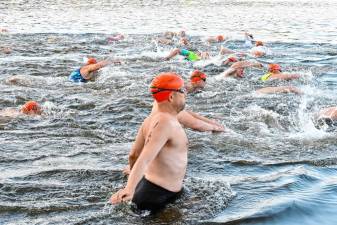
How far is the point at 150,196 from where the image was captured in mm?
5645

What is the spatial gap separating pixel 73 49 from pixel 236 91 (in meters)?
9.78

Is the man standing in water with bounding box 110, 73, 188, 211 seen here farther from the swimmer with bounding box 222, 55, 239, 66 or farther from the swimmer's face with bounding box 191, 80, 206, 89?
the swimmer with bounding box 222, 55, 239, 66

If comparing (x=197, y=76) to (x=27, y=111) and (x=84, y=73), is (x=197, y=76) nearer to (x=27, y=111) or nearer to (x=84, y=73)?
(x=84, y=73)

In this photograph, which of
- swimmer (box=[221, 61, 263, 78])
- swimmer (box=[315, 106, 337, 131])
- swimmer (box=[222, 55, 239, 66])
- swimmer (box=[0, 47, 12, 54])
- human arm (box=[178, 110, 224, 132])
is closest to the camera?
human arm (box=[178, 110, 224, 132])

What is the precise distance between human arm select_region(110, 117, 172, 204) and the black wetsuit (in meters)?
0.28

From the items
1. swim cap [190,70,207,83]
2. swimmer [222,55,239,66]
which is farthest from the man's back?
swimmer [222,55,239,66]

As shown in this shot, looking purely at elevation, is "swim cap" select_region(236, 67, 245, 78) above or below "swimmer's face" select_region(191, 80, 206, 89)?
below

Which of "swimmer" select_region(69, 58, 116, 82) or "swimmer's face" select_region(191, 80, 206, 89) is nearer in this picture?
"swimmer's face" select_region(191, 80, 206, 89)

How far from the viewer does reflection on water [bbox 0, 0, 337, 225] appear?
20.5ft

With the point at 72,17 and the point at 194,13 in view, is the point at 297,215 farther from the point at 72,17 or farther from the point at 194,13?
the point at 194,13

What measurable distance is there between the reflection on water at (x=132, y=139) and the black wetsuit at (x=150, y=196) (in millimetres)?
117

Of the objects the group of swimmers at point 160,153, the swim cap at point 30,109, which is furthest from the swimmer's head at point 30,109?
the group of swimmers at point 160,153

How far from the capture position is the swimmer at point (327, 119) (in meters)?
9.91

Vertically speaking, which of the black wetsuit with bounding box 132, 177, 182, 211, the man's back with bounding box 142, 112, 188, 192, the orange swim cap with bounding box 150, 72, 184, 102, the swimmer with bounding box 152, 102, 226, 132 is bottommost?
the swimmer with bounding box 152, 102, 226, 132
